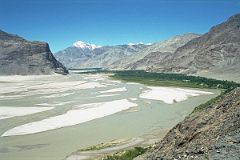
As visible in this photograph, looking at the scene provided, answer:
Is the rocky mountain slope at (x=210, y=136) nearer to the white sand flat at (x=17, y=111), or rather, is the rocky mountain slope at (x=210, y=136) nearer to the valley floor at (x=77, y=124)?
the valley floor at (x=77, y=124)

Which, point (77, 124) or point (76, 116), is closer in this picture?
point (77, 124)

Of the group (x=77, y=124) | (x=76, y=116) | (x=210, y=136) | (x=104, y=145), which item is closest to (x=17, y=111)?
(x=76, y=116)

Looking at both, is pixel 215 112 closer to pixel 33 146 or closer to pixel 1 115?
pixel 33 146

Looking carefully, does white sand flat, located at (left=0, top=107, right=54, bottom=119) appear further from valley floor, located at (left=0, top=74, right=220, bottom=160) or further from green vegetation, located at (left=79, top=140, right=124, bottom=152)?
green vegetation, located at (left=79, top=140, right=124, bottom=152)

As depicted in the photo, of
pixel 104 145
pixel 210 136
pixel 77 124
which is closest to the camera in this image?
pixel 210 136

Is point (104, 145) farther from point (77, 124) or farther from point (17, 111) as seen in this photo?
point (17, 111)

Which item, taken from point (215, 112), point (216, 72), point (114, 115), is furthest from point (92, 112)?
point (216, 72)
